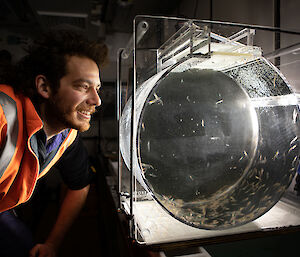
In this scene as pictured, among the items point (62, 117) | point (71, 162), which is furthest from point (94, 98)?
point (71, 162)

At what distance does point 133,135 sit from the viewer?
2.13ft

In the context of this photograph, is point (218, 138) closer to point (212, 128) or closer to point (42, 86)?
point (212, 128)

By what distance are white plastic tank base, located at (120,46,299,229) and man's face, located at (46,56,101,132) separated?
468mm

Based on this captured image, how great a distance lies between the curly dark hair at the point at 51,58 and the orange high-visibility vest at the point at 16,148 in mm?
178

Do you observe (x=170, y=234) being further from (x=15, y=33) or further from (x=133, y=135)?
(x=15, y=33)

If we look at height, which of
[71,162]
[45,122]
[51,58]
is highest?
[51,58]

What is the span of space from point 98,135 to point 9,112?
2.77m

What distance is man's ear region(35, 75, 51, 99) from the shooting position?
4.47 feet

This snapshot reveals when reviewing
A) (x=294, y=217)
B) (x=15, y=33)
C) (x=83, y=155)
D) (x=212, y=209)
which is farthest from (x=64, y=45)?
(x=15, y=33)

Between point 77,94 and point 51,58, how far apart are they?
0.29 meters

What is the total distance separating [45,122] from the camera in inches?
53.7

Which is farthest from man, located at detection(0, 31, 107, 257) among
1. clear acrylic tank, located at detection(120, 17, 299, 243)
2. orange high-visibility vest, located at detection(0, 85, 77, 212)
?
clear acrylic tank, located at detection(120, 17, 299, 243)

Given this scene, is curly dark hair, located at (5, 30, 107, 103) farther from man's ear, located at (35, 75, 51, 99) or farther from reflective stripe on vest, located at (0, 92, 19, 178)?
reflective stripe on vest, located at (0, 92, 19, 178)

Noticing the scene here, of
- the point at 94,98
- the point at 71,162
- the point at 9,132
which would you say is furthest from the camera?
the point at 71,162
